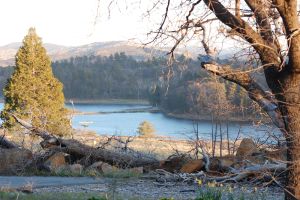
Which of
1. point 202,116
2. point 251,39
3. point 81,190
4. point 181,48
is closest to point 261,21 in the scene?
point 251,39

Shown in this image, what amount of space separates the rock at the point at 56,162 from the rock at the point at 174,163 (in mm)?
2468

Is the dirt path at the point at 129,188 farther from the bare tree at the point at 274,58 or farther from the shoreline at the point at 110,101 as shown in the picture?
the shoreline at the point at 110,101

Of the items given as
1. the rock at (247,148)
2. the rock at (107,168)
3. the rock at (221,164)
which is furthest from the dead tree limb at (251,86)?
the rock at (107,168)

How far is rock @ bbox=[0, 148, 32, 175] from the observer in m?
15.2

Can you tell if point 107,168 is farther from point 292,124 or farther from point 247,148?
point 292,124

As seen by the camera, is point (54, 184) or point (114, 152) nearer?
point (54, 184)

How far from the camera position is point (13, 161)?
50.5 feet

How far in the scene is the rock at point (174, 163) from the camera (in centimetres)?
1478

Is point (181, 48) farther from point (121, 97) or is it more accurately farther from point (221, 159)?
point (121, 97)

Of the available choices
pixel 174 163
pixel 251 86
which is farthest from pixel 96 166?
pixel 251 86

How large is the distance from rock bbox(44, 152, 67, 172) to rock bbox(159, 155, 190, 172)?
2.47 meters

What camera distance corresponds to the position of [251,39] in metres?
8.23

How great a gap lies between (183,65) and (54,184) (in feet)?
14.7

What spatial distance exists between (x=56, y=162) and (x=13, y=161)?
1.05 meters
